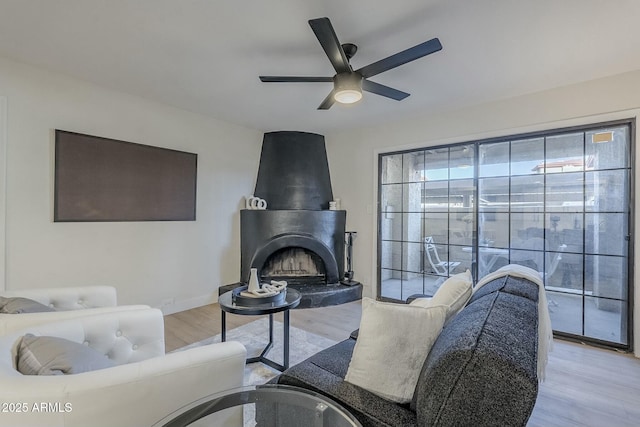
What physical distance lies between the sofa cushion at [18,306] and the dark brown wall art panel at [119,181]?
4.73 ft

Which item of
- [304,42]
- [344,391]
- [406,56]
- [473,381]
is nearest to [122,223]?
[304,42]

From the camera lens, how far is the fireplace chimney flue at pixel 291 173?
4551mm

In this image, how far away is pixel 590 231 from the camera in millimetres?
2977

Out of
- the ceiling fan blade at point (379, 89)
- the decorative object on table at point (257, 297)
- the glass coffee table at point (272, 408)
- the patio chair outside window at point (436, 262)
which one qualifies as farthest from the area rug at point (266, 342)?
the ceiling fan blade at point (379, 89)

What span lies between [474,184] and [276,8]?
2.88 metres

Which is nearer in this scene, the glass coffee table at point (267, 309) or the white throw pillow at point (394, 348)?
the white throw pillow at point (394, 348)

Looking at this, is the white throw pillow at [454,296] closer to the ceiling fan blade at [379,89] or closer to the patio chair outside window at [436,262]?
the ceiling fan blade at [379,89]

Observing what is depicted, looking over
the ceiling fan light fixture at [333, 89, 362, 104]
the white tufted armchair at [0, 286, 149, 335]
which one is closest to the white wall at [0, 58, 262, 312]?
the white tufted armchair at [0, 286, 149, 335]

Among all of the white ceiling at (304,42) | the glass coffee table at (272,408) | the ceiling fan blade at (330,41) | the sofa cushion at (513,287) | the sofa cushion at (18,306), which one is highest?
the white ceiling at (304,42)

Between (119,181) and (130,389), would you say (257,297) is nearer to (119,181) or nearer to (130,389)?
(130,389)

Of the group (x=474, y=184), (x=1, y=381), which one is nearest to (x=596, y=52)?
(x=474, y=184)

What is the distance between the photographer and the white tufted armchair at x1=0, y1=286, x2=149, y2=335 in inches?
58.4

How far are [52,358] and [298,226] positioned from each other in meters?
3.23

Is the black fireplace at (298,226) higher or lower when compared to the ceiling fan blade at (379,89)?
lower
